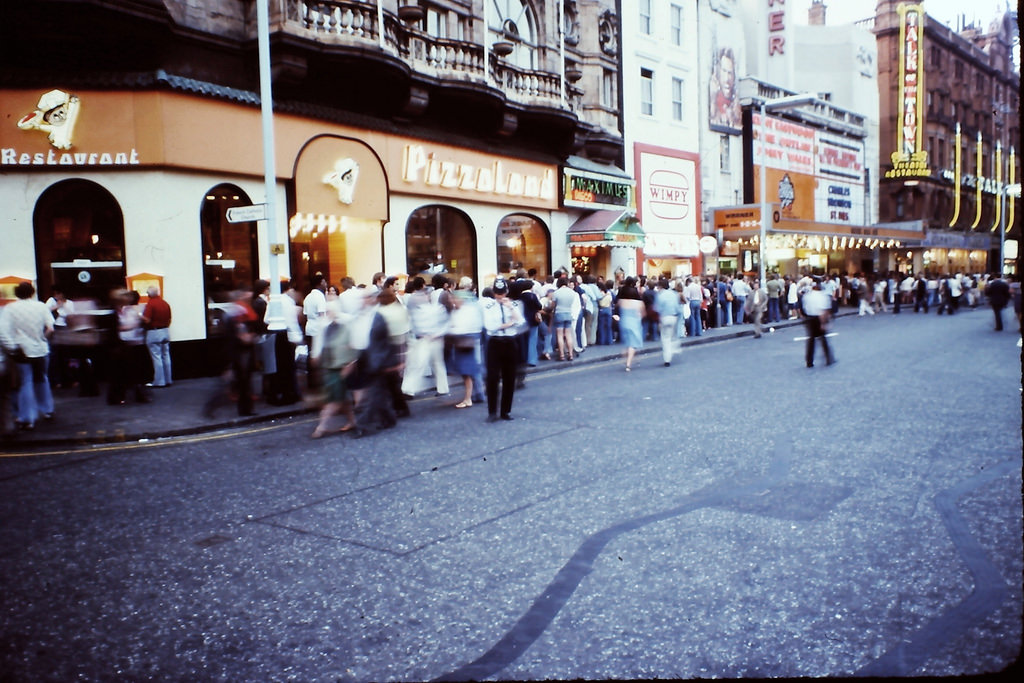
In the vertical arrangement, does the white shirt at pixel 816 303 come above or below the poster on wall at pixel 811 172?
below

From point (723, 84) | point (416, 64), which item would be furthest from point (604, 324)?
point (723, 84)

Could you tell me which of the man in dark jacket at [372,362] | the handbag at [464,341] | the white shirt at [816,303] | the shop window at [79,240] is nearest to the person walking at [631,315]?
the white shirt at [816,303]

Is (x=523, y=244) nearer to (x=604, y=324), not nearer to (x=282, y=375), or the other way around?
(x=604, y=324)

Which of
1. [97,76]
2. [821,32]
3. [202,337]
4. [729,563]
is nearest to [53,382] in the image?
[202,337]

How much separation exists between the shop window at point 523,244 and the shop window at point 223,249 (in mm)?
8488

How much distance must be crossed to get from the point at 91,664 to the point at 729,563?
3.41m

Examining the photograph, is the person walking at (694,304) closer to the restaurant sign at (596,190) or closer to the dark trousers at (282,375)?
the restaurant sign at (596,190)

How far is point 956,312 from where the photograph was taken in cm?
3231

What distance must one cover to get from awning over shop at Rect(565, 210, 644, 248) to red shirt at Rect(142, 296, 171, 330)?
47.4 ft

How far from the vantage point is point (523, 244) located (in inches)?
947

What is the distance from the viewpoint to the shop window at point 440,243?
1972cm

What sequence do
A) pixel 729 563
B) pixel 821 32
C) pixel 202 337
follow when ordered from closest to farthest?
pixel 729 563, pixel 202 337, pixel 821 32

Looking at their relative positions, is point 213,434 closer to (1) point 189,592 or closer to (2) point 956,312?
(1) point 189,592

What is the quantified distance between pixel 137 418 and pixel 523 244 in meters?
15.2
